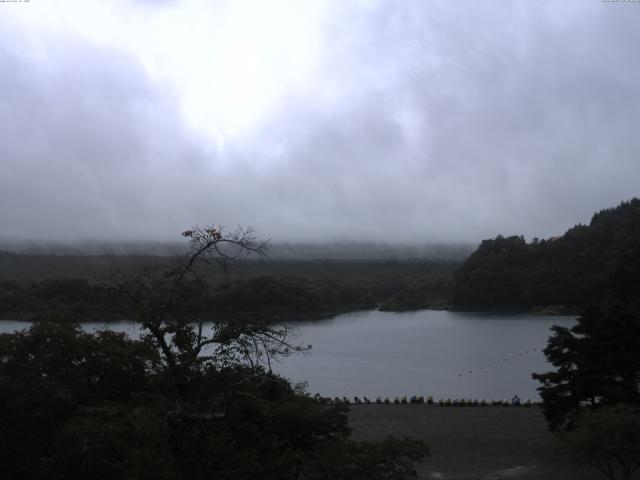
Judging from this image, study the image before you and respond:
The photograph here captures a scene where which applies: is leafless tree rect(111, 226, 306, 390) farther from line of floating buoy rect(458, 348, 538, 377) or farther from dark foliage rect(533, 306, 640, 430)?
line of floating buoy rect(458, 348, 538, 377)

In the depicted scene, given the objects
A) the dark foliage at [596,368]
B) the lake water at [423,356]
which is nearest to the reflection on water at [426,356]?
the lake water at [423,356]

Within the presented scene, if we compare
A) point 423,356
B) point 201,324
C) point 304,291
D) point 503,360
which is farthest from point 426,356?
point 201,324

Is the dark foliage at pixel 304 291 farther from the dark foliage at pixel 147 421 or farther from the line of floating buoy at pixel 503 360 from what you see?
the line of floating buoy at pixel 503 360

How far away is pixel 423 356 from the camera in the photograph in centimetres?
4506

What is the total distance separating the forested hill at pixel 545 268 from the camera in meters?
67.2

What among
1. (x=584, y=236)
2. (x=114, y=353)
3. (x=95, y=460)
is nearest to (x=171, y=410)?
(x=95, y=460)

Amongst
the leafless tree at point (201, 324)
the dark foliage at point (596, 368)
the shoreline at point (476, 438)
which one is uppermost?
the leafless tree at point (201, 324)

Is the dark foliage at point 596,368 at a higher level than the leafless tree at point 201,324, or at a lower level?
lower

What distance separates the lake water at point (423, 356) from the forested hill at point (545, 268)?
14.0ft

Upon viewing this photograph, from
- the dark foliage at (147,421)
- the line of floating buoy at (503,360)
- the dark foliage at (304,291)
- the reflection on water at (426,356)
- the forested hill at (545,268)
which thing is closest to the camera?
the dark foliage at (147,421)

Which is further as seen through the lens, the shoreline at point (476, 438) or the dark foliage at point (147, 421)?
the shoreline at point (476, 438)

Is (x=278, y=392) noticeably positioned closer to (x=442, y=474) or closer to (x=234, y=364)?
→ (x=234, y=364)

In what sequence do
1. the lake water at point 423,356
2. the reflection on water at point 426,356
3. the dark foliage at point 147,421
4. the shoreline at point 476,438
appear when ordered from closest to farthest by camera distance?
the dark foliage at point 147,421 → the shoreline at point 476,438 → the lake water at point 423,356 → the reflection on water at point 426,356

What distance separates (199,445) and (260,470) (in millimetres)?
682
